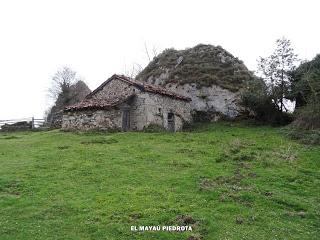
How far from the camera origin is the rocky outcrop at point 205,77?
3800 cm

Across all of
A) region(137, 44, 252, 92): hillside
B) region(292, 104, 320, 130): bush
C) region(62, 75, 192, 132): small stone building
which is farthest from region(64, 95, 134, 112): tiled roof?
region(292, 104, 320, 130): bush

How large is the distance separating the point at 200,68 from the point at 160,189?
88.6 ft

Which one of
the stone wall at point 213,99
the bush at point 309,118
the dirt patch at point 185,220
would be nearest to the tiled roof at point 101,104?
the stone wall at point 213,99

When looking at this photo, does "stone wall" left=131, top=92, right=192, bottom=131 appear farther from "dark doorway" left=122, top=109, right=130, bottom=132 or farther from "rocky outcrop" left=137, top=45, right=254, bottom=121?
"rocky outcrop" left=137, top=45, right=254, bottom=121

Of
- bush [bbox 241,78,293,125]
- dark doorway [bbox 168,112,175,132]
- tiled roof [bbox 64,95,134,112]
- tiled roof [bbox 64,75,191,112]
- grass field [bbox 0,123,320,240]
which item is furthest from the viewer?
dark doorway [bbox 168,112,175,132]

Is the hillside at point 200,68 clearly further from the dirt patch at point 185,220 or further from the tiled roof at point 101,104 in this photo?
the dirt patch at point 185,220

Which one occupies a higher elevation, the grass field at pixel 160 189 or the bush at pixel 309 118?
the bush at pixel 309 118

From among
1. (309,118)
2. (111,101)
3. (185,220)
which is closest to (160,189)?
(185,220)

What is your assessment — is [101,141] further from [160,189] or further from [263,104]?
[263,104]

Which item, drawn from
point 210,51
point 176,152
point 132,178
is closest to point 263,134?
point 176,152

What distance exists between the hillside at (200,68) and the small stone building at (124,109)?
21.0ft

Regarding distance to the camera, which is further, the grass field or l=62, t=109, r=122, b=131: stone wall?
l=62, t=109, r=122, b=131: stone wall

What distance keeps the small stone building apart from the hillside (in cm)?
639

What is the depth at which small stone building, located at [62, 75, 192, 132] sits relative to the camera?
3023 cm
